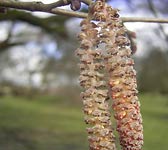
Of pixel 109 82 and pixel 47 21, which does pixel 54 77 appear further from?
pixel 109 82

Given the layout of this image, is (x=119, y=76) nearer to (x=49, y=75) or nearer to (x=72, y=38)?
(x=72, y=38)

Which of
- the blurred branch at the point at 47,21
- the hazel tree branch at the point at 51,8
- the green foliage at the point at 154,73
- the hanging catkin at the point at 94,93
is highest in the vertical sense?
the green foliage at the point at 154,73

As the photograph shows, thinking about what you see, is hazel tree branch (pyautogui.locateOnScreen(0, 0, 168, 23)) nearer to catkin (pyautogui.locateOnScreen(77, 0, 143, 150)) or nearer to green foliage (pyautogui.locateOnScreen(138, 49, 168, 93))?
catkin (pyautogui.locateOnScreen(77, 0, 143, 150))

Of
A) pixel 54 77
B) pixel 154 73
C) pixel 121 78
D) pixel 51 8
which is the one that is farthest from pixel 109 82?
pixel 54 77

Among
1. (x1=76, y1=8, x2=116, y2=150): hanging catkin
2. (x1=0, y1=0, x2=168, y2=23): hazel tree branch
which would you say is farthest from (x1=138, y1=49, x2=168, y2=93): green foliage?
(x1=76, y1=8, x2=116, y2=150): hanging catkin

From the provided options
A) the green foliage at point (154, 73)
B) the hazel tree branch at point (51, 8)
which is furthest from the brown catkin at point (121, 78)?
the green foliage at point (154, 73)

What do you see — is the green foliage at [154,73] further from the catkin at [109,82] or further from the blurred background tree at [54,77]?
the catkin at [109,82]

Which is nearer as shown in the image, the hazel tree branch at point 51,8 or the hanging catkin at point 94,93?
the hanging catkin at point 94,93

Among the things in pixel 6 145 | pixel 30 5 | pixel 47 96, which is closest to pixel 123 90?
pixel 30 5
